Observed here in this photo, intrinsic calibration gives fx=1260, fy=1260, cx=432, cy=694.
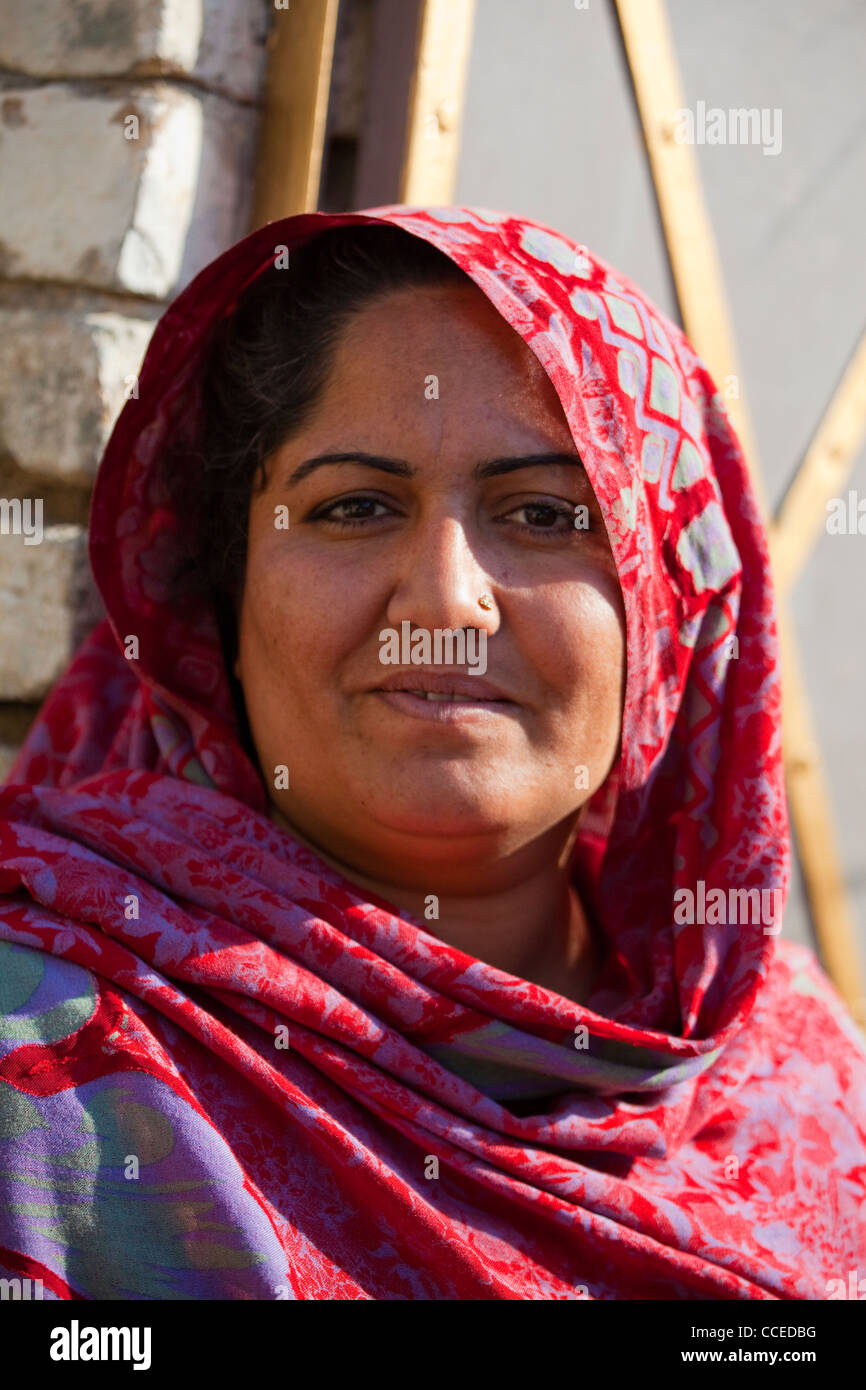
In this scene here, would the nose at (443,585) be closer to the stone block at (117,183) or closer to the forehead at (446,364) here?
the forehead at (446,364)

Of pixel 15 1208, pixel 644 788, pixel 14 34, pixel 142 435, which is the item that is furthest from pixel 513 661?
pixel 14 34

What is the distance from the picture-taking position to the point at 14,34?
223 centimetres

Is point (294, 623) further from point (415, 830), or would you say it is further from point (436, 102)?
point (436, 102)

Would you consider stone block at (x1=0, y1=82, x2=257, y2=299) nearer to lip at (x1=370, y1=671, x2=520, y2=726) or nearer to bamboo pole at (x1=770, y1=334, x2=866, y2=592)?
lip at (x1=370, y1=671, x2=520, y2=726)

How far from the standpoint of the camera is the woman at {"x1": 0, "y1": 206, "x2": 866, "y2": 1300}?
1.54 m

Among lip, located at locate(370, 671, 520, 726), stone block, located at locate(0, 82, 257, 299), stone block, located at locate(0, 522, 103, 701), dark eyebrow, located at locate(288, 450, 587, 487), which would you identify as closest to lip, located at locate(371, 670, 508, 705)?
lip, located at locate(370, 671, 520, 726)

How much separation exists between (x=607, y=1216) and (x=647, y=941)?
49 cm

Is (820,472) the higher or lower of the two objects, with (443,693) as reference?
higher

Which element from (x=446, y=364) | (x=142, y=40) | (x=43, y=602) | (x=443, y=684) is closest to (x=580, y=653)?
(x=443, y=684)

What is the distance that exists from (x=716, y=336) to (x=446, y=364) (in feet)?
3.39

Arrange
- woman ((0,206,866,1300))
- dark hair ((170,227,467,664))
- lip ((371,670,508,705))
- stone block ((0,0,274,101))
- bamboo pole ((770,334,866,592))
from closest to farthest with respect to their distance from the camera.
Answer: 1. woman ((0,206,866,1300))
2. lip ((371,670,508,705))
3. dark hair ((170,227,467,664))
4. stone block ((0,0,274,101))
5. bamboo pole ((770,334,866,592))

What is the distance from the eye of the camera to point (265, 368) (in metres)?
1.91

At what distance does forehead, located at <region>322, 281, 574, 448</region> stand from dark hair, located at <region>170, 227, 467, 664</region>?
38mm
